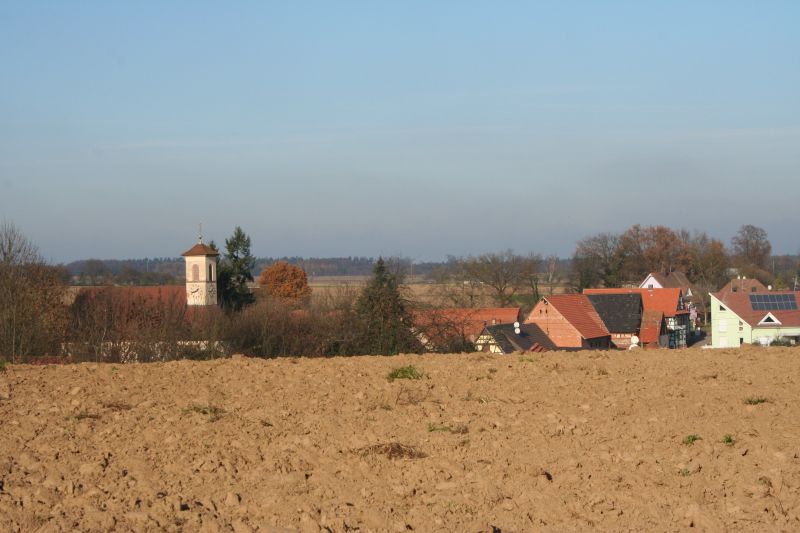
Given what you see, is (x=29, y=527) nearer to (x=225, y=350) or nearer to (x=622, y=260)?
(x=225, y=350)

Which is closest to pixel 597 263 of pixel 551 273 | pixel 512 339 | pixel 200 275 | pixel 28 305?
pixel 551 273

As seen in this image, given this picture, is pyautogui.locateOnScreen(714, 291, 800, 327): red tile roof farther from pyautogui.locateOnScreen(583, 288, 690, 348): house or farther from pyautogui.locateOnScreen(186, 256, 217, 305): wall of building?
pyautogui.locateOnScreen(186, 256, 217, 305): wall of building

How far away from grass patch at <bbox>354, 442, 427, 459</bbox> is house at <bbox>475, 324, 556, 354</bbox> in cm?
1982

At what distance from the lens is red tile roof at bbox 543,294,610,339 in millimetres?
50375

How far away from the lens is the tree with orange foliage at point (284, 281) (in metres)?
83.7

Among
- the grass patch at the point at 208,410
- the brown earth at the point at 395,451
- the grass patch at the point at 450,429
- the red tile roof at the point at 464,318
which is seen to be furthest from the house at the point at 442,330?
the grass patch at the point at 450,429

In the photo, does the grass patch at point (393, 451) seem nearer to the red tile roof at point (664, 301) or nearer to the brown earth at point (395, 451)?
the brown earth at point (395, 451)

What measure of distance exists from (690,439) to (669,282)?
9236cm

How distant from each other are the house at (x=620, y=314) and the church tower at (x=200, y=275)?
28240mm

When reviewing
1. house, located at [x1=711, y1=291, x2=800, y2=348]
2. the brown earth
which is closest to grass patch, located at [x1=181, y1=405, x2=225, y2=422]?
the brown earth

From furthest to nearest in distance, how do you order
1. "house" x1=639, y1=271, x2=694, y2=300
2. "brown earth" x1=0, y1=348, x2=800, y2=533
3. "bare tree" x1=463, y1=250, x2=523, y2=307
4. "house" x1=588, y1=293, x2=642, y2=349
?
"house" x1=639, y1=271, x2=694, y2=300, "bare tree" x1=463, y1=250, x2=523, y2=307, "house" x1=588, y1=293, x2=642, y2=349, "brown earth" x1=0, y1=348, x2=800, y2=533

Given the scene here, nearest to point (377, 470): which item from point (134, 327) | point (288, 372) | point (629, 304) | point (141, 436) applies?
point (141, 436)

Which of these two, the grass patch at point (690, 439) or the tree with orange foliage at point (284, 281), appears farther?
the tree with orange foliage at point (284, 281)

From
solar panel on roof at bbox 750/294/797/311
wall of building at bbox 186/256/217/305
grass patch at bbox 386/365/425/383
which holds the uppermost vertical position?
wall of building at bbox 186/256/217/305
